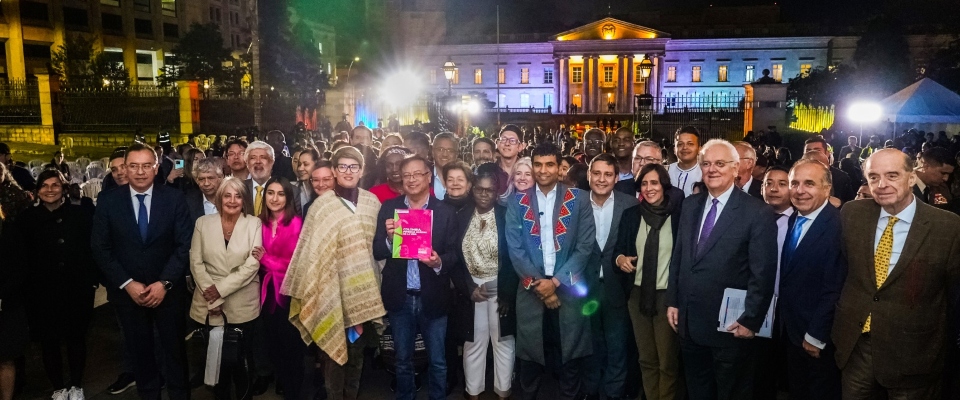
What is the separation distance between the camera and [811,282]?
4262mm

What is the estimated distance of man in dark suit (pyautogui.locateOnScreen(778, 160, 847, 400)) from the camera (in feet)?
13.7

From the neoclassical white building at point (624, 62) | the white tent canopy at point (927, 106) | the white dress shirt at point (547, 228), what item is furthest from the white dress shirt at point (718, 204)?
the neoclassical white building at point (624, 62)

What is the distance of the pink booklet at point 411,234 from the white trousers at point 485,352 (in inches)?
30.3

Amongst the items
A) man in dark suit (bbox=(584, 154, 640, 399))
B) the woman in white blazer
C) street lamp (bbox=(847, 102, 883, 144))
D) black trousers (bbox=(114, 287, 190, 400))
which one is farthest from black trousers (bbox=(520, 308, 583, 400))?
street lamp (bbox=(847, 102, 883, 144))

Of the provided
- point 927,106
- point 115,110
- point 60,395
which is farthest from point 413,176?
point 115,110

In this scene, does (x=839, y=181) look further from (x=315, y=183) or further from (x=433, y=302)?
(x=315, y=183)

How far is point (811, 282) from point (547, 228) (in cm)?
187

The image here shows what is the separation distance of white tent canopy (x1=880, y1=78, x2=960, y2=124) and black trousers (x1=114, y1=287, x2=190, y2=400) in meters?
15.0

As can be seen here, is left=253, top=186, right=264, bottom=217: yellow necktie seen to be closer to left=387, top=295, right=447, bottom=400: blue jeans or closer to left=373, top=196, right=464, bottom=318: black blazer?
left=373, top=196, right=464, bottom=318: black blazer

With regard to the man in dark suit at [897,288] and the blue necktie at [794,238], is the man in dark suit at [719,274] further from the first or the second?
the man in dark suit at [897,288]

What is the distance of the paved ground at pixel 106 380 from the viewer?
570 cm

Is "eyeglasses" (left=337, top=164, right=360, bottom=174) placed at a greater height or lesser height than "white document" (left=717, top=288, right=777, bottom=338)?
greater

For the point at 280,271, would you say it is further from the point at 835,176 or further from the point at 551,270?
the point at 835,176

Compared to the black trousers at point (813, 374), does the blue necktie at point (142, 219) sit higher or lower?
higher
